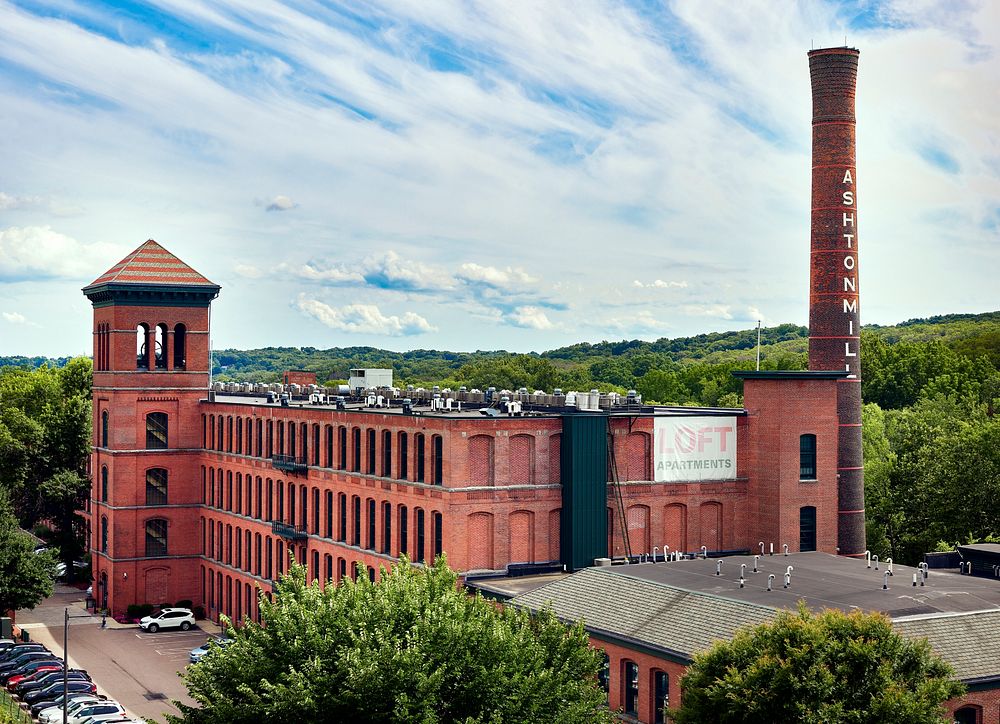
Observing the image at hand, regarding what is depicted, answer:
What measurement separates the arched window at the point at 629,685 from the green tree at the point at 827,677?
9911 millimetres

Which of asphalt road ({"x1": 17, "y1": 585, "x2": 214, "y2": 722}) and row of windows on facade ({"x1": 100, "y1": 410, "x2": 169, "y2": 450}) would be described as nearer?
asphalt road ({"x1": 17, "y1": 585, "x2": 214, "y2": 722})

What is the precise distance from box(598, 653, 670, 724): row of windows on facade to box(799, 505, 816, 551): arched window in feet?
69.6

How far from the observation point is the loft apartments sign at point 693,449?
6312 centimetres

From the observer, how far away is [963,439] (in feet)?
281

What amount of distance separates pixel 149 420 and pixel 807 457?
48.1 metres

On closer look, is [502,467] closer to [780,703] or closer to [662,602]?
[662,602]

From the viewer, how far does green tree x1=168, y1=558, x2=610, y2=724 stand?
32625 mm

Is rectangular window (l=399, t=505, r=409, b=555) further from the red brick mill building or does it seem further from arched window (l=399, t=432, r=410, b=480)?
arched window (l=399, t=432, r=410, b=480)

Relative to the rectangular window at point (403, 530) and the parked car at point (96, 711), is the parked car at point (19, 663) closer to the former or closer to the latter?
the parked car at point (96, 711)

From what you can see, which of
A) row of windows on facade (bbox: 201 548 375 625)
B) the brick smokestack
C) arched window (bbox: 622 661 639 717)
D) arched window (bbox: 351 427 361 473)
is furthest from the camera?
the brick smokestack

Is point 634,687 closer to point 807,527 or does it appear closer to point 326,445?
point 807,527

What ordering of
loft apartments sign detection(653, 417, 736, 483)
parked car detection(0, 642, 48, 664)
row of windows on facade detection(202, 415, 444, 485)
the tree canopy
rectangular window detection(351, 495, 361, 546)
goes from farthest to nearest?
the tree canopy < parked car detection(0, 642, 48, 664) < rectangular window detection(351, 495, 361, 546) < loft apartments sign detection(653, 417, 736, 483) < row of windows on facade detection(202, 415, 444, 485)

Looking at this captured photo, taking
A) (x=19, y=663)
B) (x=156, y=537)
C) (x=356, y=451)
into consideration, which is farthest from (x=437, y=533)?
(x=156, y=537)

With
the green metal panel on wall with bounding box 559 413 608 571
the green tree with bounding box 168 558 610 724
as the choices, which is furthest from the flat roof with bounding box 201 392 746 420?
the green tree with bounding box 168 558 610 724
